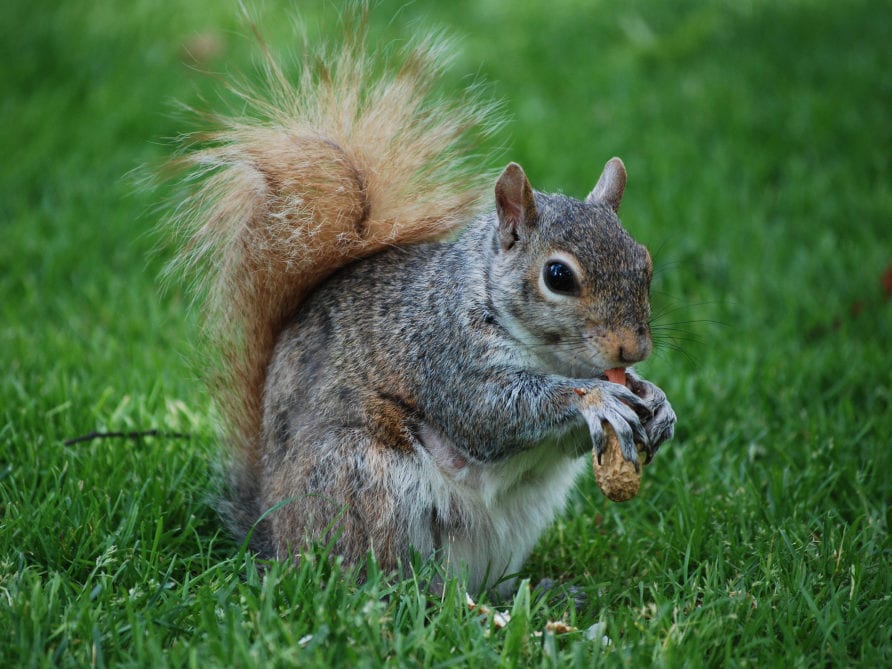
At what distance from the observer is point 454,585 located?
1.65m

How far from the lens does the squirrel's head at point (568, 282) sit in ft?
5.52

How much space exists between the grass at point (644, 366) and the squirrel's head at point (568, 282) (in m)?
0.42

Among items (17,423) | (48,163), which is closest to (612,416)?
(17,423)

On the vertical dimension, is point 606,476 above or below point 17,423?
above

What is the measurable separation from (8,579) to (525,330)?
94 centimetres

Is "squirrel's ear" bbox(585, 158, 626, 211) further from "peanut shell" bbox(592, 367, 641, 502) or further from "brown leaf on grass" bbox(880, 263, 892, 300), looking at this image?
"brown leaf on grass" bbox(880, 263, 892, 300)

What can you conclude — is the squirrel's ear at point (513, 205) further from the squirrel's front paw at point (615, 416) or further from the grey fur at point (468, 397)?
the squirrel's front paw at point (615, 416)

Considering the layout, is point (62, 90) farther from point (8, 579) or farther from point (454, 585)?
point (454, 585)

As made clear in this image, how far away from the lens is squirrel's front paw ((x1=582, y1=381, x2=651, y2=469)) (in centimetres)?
166

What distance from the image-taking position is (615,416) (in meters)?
1.66

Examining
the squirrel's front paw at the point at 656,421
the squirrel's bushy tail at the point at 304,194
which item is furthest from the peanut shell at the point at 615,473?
the squirrel's bushy tail at the point at 304,194

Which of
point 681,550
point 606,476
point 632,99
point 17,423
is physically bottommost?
point 17,423

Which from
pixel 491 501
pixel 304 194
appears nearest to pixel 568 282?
pixel 491 501

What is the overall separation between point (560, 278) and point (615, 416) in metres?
0.25
